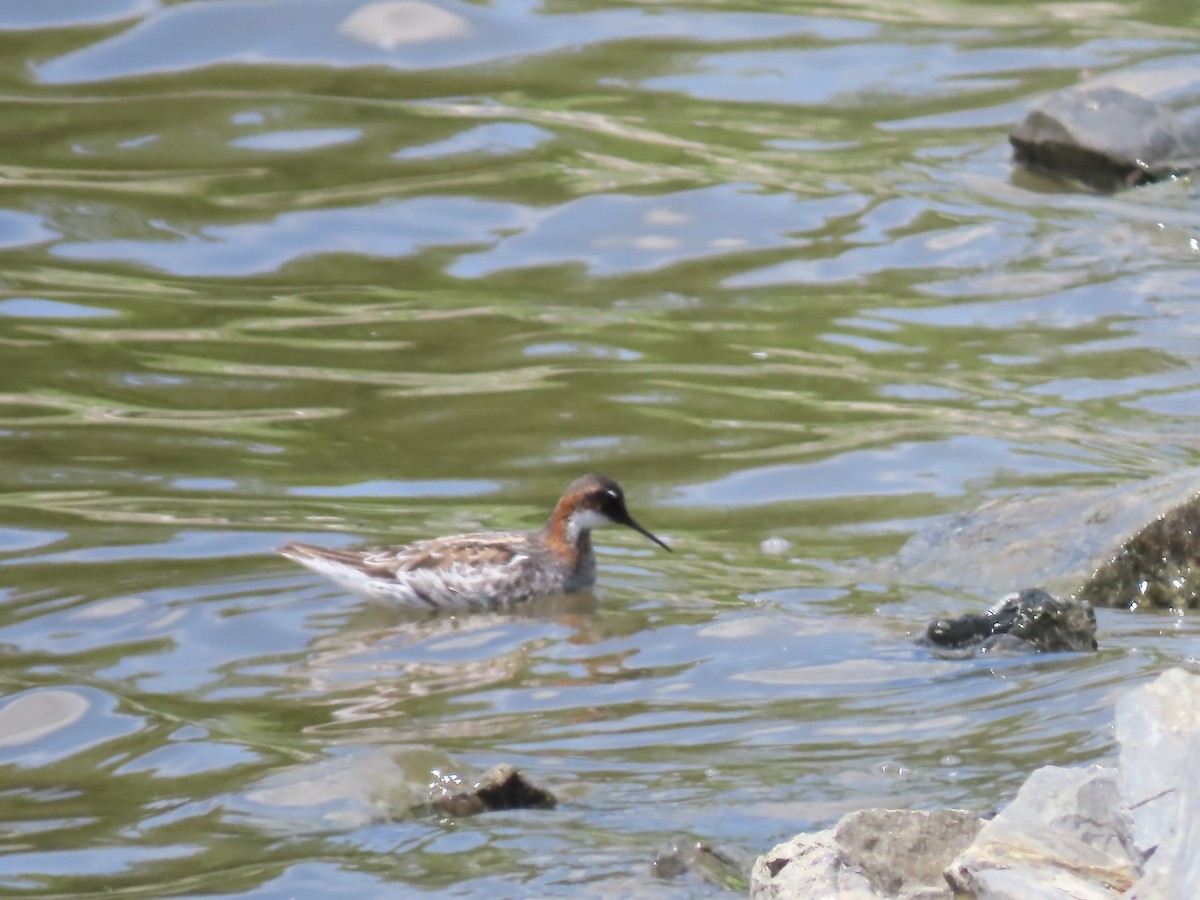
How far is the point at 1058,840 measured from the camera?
15.7 feet

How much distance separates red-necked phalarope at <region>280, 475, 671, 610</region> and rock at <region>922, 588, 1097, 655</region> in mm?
2352

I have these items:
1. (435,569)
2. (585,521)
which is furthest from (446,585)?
(585,521)

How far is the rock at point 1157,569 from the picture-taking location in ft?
28.9

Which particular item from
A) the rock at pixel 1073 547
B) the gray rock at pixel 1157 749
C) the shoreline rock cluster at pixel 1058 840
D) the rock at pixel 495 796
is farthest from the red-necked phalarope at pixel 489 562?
the gray rock at pixel 1157 749

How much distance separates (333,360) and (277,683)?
4741mm

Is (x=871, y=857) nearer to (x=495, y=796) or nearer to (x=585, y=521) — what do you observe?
(x=495, y=796)

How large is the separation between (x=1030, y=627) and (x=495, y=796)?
2.38 m

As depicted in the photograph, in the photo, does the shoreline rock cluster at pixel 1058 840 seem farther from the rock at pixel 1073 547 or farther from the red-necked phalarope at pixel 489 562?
the red-necked phalarope at pixel 489 562

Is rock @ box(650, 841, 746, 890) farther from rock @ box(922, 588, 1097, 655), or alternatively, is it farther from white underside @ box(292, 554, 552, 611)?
white underside @ box(292, 554, 552, 611)

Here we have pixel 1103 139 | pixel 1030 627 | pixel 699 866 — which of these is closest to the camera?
pixel 699 866

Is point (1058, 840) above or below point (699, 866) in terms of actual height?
above

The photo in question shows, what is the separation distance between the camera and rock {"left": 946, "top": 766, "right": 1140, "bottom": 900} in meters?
4.59

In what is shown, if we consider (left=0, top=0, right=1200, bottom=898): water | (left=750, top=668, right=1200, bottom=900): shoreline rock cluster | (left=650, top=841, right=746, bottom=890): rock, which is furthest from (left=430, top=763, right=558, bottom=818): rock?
(left=750, top=668, right=1200, bottom=900): shoreline rock cluster

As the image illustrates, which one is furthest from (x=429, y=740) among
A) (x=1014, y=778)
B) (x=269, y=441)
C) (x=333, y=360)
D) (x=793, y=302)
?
(x=793, y=302)
